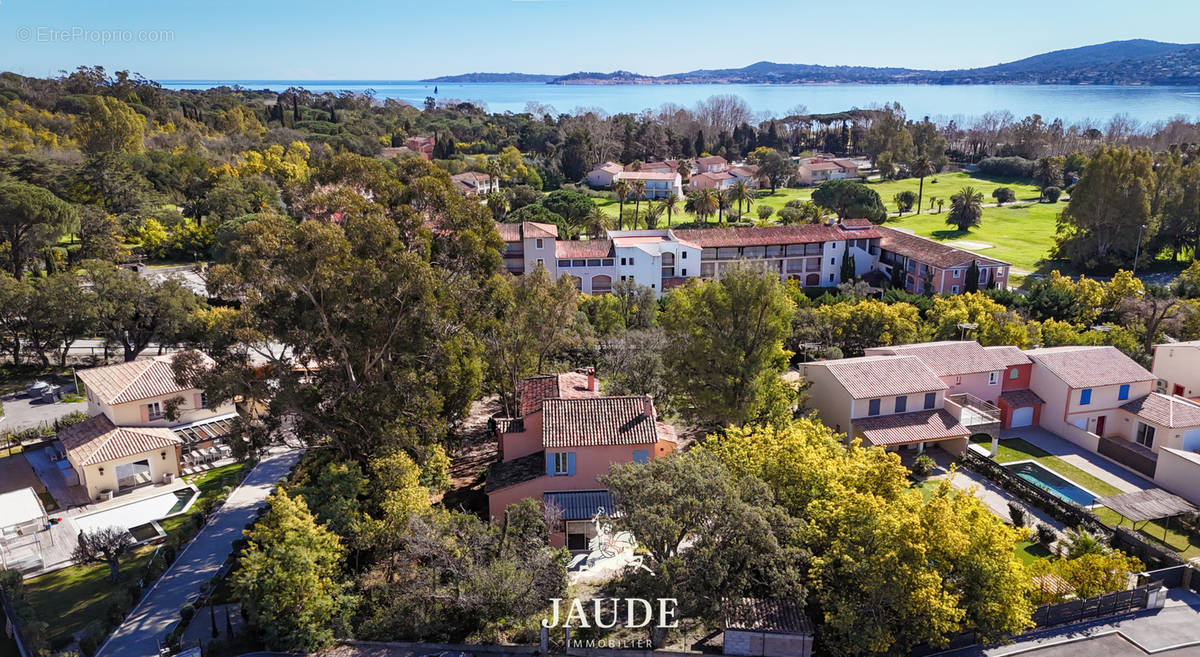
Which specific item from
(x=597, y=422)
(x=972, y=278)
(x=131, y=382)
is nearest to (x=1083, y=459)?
(x=597, y=422)

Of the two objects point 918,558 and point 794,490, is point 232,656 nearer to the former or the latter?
point 794,490

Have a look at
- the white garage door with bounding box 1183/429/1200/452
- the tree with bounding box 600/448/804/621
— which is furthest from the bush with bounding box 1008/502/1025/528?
the tree with bounding box 600/448/804/621

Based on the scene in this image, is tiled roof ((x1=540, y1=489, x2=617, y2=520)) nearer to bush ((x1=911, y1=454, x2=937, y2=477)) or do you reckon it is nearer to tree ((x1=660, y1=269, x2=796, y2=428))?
tree ((x1=660, y1=269, x2=796, y2=428))

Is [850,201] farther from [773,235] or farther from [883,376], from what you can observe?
[883,376]

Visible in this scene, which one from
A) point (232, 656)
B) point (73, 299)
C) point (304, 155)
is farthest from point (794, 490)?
point (304, 155)

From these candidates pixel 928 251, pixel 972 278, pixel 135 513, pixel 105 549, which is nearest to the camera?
pixel 105 549

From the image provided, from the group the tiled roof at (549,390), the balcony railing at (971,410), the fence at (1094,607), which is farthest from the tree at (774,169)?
the fence at (1094,607)
